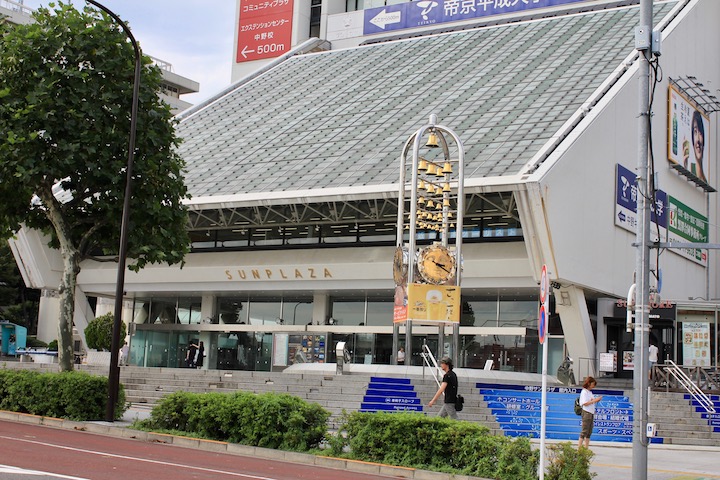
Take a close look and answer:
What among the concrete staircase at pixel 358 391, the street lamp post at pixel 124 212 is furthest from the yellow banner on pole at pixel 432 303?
the street lamp post at pixel 124 212

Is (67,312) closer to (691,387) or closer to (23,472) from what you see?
(23,472)

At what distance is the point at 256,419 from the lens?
17203 mm

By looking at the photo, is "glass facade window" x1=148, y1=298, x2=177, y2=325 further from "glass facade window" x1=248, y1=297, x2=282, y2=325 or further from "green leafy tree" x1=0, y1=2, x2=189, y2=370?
"green leafy tree" x1=0, y1=2, x2=189, y2=370

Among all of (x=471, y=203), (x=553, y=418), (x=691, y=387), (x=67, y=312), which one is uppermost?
(x=471, y=203)

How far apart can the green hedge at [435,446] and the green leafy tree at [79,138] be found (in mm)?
9811

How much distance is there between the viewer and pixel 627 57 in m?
42.3

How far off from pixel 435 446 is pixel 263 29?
2412 inches

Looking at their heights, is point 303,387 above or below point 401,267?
below

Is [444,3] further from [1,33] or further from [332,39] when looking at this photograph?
[1,33]

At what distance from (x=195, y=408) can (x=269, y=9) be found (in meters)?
58.5

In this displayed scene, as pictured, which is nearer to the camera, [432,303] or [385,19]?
[432,303]

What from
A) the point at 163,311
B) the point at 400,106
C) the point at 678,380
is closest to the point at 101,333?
the point at 163,311

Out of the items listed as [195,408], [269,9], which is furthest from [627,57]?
[269,9]

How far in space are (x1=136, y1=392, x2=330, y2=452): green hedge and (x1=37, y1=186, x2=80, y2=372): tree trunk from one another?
571 centimetres
